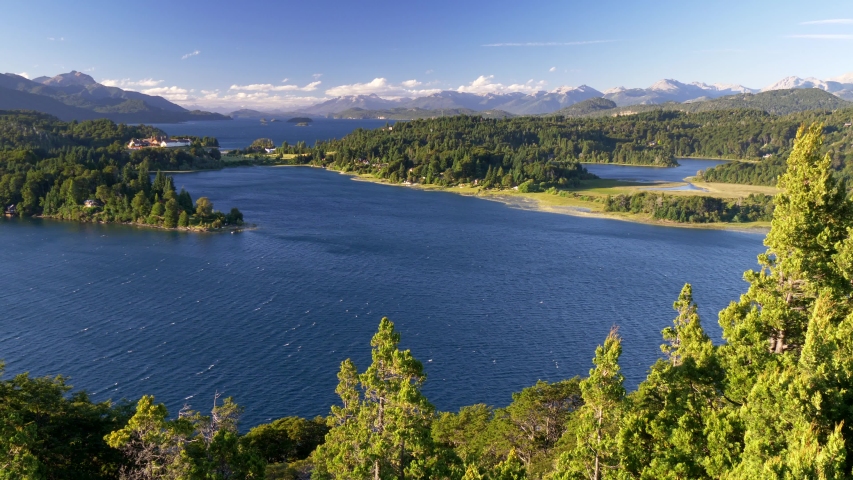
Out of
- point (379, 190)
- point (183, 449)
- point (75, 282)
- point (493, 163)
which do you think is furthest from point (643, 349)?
point (493, 163)

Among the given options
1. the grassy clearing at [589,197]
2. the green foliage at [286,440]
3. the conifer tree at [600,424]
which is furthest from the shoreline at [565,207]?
the conifer tree at [600,424]

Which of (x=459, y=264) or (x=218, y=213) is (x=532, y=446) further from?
(x=218, y=213)

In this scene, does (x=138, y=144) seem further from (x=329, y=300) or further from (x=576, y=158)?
(x=576, y=158)

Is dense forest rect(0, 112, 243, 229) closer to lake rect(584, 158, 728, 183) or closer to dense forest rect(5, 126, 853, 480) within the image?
dense forest rect(5, 126, 853, 480)

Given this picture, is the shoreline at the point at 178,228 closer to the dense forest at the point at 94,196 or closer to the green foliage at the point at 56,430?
the dense forest at the point at 94,196

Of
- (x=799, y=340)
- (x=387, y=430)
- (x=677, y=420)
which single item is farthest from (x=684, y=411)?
(x=387, y=430)
